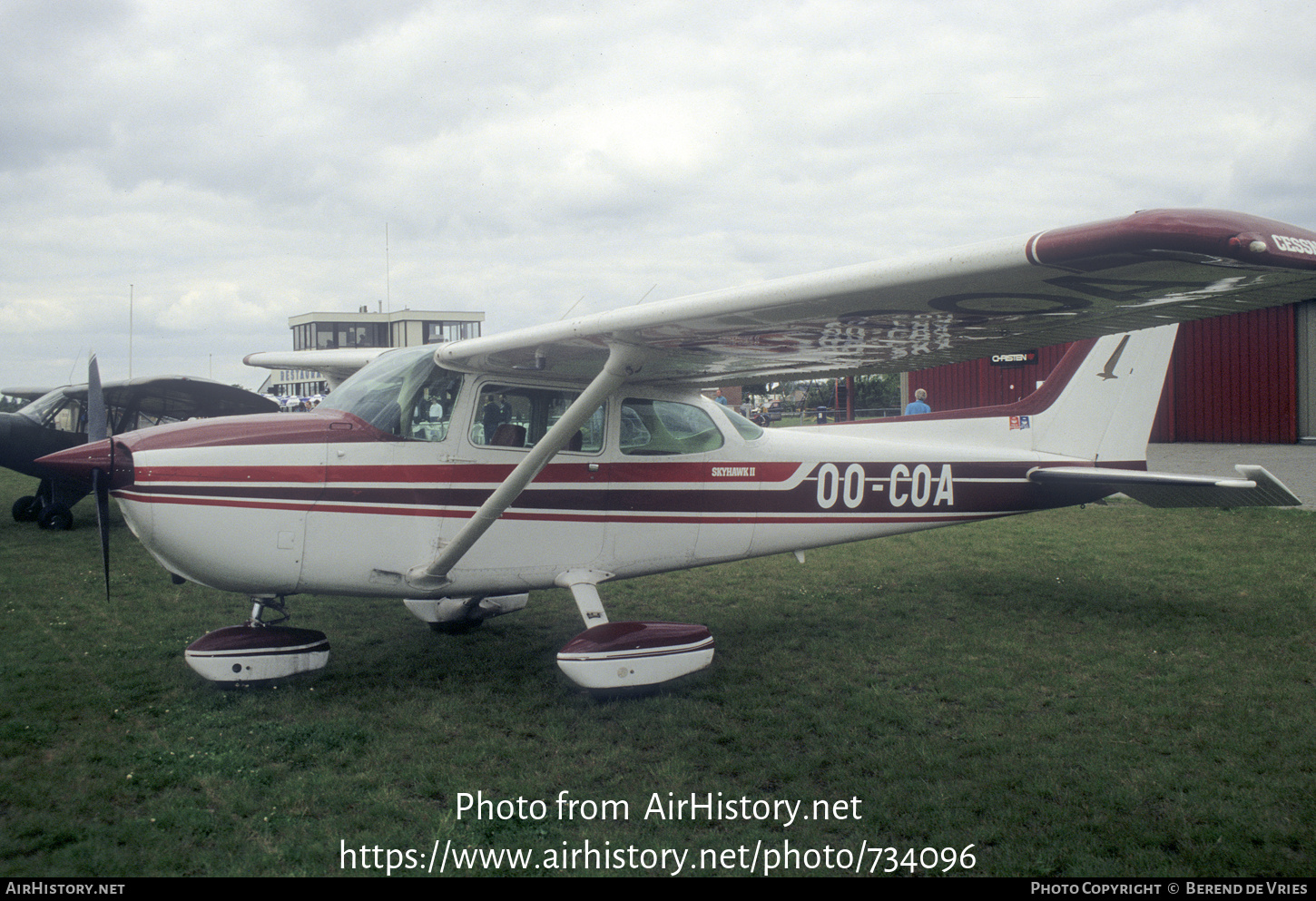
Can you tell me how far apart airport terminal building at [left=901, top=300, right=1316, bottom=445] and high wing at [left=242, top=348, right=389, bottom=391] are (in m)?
15.5

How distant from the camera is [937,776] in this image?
3.44 meters

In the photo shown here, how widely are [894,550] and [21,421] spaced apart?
1202 cm

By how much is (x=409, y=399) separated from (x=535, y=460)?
91 cm

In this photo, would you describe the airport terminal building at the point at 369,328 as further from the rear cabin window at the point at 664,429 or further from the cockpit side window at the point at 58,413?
the rear cabin window at the point at 664,429

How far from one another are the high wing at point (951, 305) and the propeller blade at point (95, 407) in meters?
2.03

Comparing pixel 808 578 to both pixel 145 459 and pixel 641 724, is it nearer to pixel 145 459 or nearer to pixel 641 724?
pixel 641 724

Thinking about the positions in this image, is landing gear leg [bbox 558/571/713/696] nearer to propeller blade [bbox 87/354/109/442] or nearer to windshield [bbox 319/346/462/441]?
windshield [bbox 319/346/462/441]

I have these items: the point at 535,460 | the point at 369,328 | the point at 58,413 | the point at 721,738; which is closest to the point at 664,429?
the point at 535,460

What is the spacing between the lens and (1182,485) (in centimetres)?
549

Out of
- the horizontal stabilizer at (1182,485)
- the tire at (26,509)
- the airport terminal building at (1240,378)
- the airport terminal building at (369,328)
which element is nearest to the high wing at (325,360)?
the horizontal stabilizer at (1182,485)

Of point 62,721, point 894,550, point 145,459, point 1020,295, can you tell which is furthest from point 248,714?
point 894,550

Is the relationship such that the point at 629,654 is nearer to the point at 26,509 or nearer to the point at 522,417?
the point at 522,417

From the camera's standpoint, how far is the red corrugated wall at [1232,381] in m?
18.3

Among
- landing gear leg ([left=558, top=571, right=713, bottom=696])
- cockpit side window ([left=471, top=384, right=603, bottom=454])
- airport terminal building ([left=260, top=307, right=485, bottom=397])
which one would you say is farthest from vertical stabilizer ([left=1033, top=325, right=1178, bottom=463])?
airport terminal building ([left=260, top=307, right=485, bottom=397])
